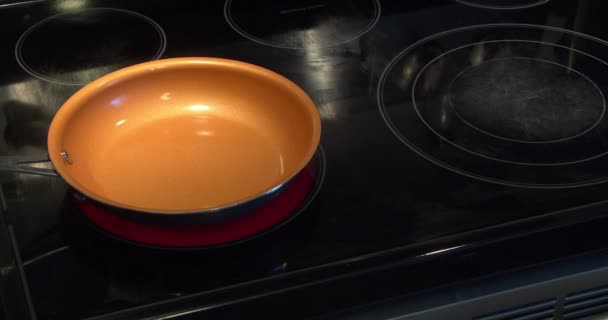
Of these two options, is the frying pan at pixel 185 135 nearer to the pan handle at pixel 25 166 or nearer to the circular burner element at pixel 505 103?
the pan handle at pixel 25 166

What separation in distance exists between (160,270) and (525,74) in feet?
1.63

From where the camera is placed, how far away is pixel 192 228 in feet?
1.92

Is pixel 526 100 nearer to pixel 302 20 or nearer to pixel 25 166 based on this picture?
pixel 302 20

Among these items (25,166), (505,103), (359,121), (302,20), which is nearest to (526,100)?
(505,103)

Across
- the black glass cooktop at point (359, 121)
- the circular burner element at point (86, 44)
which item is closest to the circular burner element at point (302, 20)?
the black glass cooktop at point (359, 121)

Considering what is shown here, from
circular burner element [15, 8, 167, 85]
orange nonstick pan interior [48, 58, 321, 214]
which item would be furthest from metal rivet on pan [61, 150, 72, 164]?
circular burner element [15, 8, 167, 85]

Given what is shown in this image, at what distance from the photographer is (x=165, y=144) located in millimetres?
702

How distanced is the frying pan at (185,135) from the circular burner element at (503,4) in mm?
379

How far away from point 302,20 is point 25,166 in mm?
434

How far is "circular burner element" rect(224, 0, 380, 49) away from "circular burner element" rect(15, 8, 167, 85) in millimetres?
114

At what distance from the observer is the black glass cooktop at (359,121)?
0.58 meters

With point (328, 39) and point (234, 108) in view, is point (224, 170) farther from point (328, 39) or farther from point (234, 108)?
point (328, 39)

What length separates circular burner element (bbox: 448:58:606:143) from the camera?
28.9 inches

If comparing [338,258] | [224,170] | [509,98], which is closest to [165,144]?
[224,170]
